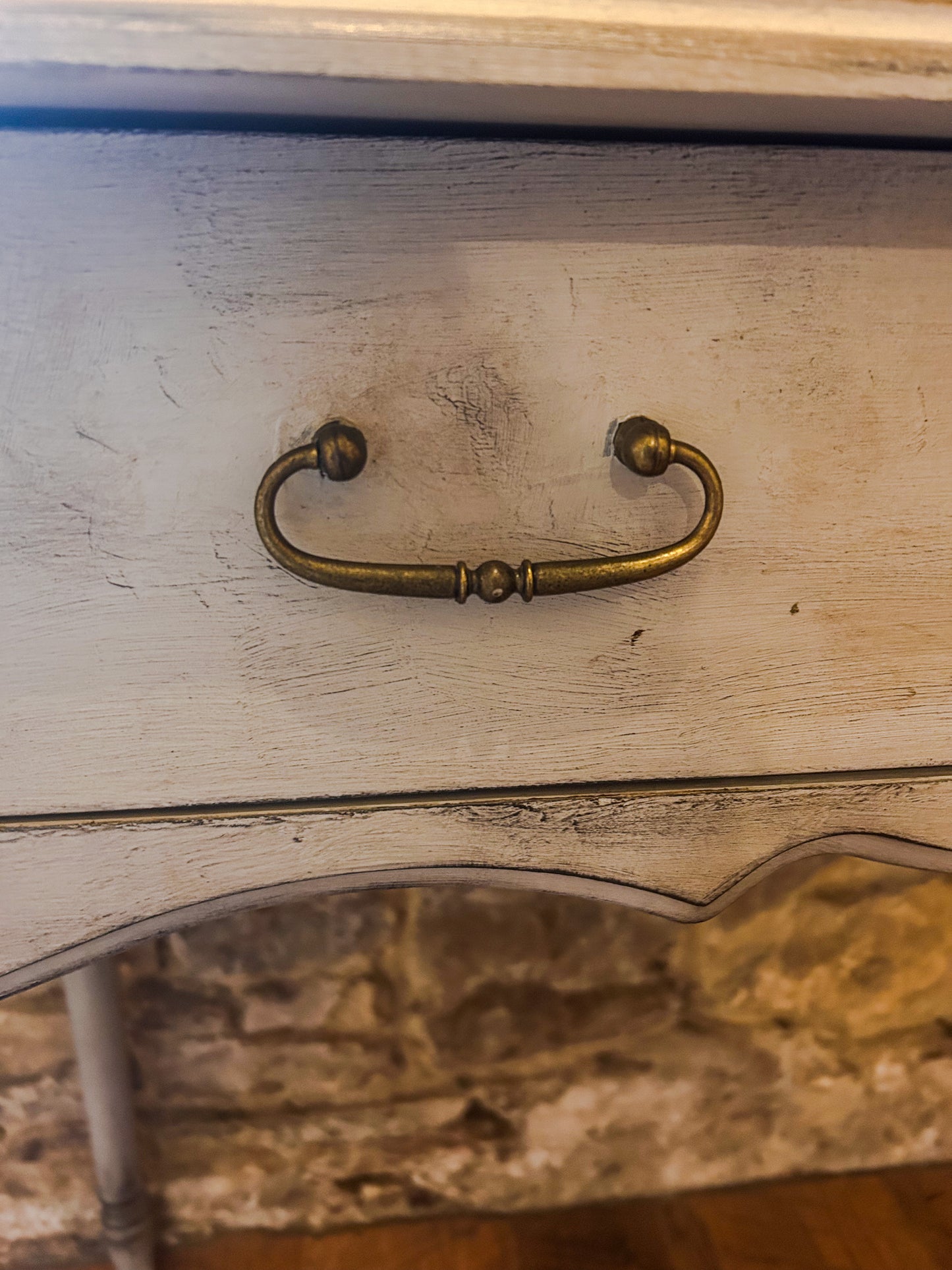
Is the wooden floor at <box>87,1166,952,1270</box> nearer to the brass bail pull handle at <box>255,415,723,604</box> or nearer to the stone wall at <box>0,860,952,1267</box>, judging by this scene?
the stone wall at <box>0,860,952,1267</box>

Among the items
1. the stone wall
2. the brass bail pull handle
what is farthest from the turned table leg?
the brass bail pull handle

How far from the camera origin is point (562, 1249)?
854 millimetres

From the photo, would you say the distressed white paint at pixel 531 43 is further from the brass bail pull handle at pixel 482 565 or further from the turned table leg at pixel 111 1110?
the turned table leg at pixel 111 1110

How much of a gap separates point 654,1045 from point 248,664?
0.74 metres

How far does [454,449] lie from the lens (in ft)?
1.07

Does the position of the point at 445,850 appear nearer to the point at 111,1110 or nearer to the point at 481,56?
the point at 481,56

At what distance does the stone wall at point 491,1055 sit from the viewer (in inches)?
32.4

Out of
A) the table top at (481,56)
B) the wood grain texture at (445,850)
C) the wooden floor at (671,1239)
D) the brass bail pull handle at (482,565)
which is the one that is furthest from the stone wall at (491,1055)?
the table top at (481,56)

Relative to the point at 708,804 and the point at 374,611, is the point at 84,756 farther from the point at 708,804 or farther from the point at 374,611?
the point at 708,804

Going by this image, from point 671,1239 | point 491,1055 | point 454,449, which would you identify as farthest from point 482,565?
point 671,1239

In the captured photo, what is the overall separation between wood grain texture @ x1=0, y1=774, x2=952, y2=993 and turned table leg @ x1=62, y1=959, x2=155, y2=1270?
0.44 metres

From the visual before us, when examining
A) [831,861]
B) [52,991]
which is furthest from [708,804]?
[52,991]

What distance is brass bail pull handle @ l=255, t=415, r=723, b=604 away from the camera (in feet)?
1.01

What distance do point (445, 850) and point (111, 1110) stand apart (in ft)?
1.99
